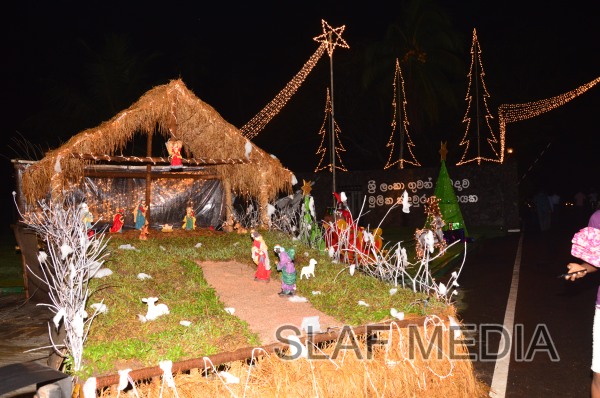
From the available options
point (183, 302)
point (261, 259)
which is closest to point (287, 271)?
point (261, 259)

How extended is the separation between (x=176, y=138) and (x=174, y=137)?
0.08 meters

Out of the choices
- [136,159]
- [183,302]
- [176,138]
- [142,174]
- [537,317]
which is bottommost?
[537,317]

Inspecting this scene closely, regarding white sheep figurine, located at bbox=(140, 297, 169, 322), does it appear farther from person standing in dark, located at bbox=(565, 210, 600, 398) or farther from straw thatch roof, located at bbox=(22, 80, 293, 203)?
straw thatch roof, located at bbox=(22, 80, 293, 203)

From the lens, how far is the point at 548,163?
4534cm

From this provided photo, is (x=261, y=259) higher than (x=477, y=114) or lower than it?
lower

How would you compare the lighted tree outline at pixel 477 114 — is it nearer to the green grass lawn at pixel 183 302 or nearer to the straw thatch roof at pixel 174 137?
the straw thatch roof at pixel 174 137

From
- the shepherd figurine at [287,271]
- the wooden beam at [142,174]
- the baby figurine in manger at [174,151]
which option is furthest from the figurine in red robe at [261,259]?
the wooden beam at [142,174]

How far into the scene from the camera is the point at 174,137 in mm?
13969

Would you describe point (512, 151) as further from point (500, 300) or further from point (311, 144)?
point (500, 300)

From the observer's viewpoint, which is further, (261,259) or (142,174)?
(142,174)

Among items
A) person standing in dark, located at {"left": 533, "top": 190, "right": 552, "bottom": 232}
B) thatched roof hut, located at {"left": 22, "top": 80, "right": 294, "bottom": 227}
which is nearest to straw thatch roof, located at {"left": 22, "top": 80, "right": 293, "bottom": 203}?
thatched roof hut, located at {"left": 22, "top": 80, "right": 294, "bottom": 227}

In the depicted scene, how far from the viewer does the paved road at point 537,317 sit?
20.6ft

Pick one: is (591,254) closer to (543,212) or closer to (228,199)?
(228,199)

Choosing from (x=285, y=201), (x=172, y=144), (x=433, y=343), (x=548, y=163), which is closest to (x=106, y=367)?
(x=433, y=343)
